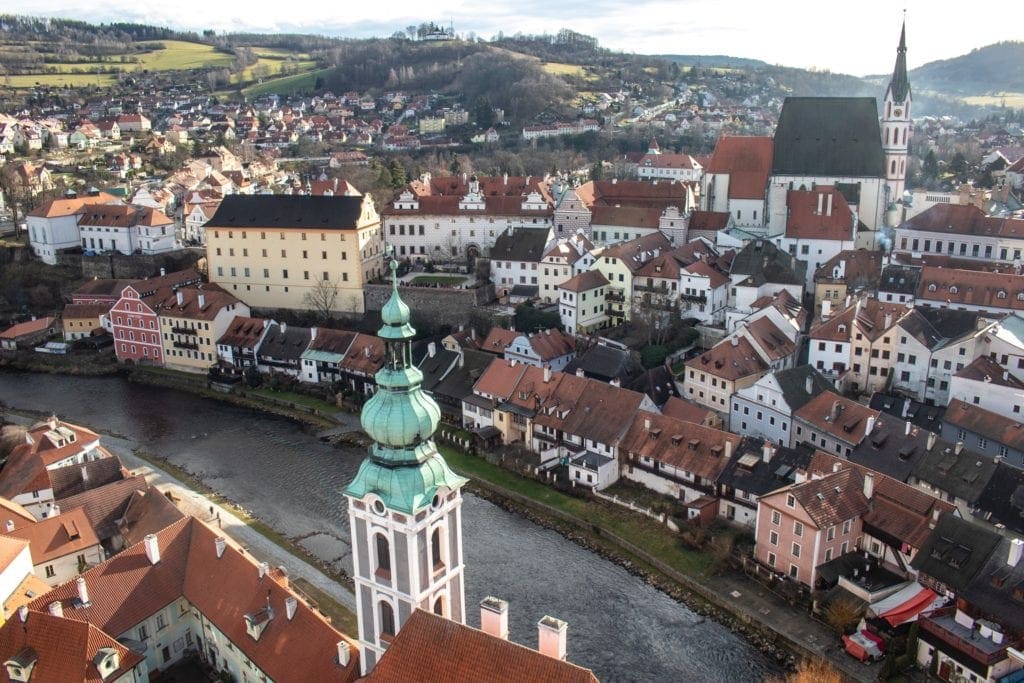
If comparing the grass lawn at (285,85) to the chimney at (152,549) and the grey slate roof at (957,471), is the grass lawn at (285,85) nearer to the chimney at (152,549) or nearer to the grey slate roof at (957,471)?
the chimney at (152,549)

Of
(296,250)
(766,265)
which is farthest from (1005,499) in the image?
(296,250)

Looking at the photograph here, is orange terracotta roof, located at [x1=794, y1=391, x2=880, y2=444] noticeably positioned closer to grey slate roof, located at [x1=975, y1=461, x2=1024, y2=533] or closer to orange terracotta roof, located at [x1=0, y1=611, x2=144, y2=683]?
grey slate roof, located at [x1=975, y1=461, x2=1024, y2=533]

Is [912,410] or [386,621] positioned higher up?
[386,621]

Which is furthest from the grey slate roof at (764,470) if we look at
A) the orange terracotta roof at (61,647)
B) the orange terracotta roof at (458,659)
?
the orange terracotta roof at (61,647)

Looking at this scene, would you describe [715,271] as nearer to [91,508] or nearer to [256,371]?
[256,371]

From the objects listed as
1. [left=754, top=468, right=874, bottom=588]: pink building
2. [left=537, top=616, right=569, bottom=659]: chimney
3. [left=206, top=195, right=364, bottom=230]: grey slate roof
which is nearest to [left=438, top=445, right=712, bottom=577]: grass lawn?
[left=754, top=468, right=874, bottom=588]: pink building

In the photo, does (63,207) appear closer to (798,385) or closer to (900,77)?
(798,385)
